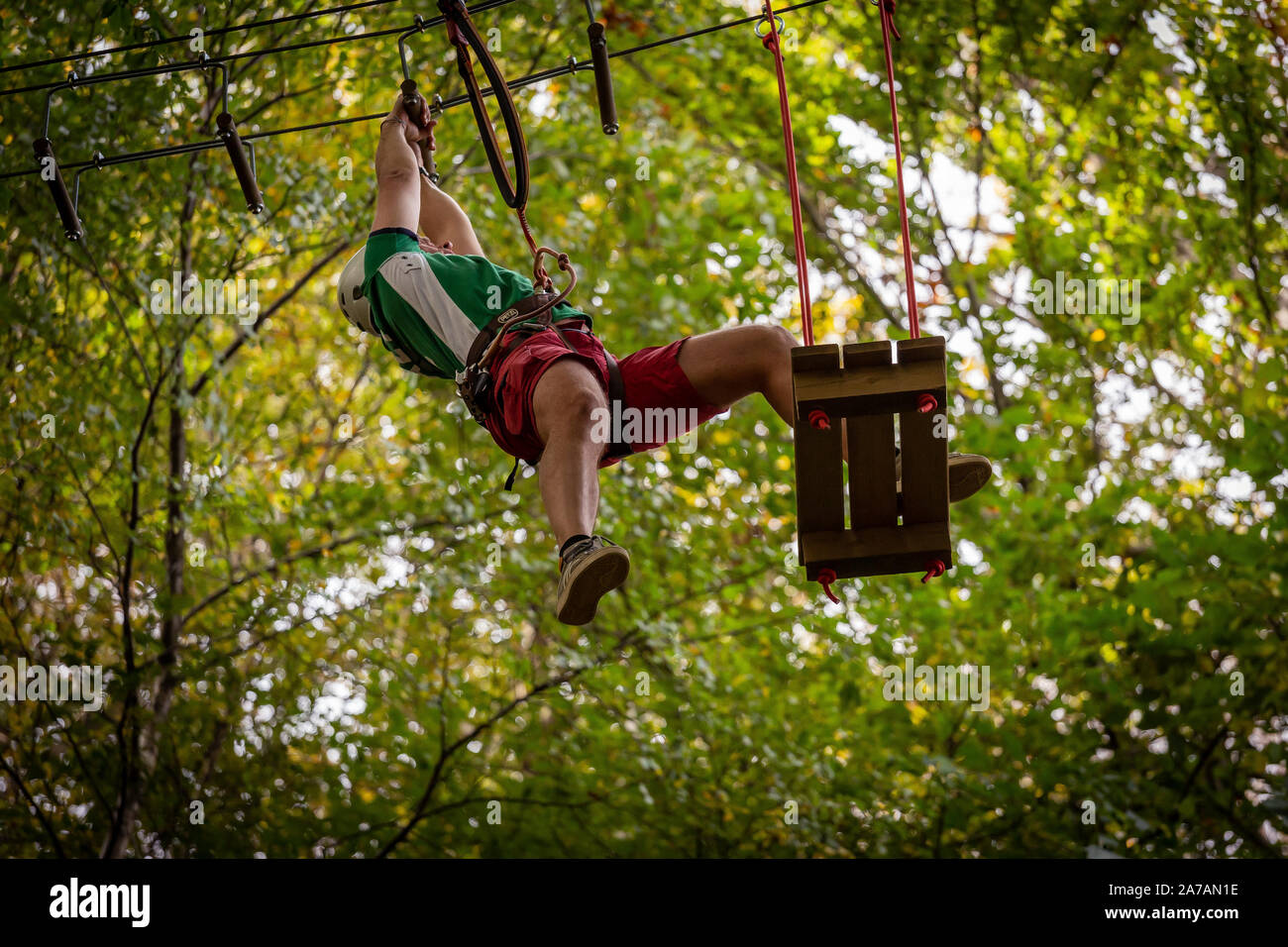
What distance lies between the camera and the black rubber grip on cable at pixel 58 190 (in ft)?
11.9

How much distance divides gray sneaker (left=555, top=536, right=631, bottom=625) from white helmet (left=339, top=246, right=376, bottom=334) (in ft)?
2.71

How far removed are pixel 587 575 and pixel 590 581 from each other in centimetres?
2

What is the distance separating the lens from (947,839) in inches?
249

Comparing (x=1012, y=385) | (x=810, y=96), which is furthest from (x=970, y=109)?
(x=1012, y=385)

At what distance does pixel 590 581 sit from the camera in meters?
2.41

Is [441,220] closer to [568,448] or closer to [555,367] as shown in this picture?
[555,367]

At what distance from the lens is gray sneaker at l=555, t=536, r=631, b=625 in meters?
2.38

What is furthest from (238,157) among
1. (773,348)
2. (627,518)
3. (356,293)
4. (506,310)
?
(627,518)

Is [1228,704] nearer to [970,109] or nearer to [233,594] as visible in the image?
[970,109]

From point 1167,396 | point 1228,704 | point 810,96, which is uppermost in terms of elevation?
point 810,96

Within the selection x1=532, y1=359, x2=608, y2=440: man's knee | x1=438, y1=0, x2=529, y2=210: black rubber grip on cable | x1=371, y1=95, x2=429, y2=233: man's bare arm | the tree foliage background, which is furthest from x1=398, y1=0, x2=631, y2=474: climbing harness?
the tree foliage background

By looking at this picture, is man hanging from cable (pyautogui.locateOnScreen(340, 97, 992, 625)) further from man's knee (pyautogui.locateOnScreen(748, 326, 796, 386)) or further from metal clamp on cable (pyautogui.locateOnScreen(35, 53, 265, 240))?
metal clamp on cable (pyautogui.locateOnScreen(35, 53, 265, 240))
